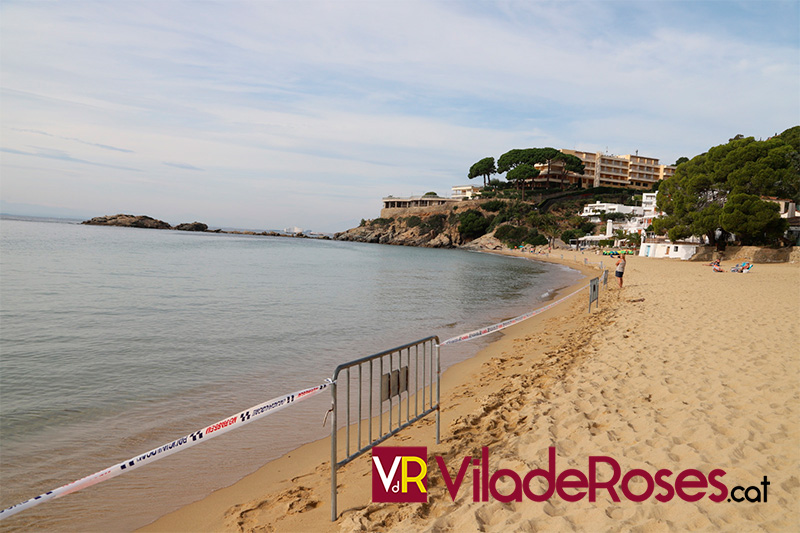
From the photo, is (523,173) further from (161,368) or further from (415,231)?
(161,368)

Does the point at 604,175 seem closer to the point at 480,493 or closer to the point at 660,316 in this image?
the point at 660,316

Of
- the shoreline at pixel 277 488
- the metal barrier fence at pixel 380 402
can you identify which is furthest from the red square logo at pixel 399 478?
the shoreline at pixel 277 488

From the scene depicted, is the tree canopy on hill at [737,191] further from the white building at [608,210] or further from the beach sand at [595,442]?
the white building at [608,210]

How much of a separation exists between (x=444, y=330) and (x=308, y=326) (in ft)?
14.2

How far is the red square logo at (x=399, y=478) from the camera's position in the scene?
3.95 m

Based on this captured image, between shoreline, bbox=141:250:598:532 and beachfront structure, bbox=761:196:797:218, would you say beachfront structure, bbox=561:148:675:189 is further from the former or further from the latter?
shoreline, bbox=141:250:598:532

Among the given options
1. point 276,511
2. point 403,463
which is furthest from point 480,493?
point 276,511

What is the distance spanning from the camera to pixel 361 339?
1253 cm

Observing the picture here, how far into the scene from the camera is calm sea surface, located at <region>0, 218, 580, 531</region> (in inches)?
195

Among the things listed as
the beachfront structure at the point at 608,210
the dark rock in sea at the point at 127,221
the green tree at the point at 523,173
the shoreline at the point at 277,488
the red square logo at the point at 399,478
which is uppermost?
the green tree at the point at 523,173

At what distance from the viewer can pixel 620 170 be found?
374 feet

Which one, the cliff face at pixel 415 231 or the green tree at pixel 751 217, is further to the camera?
the cliff face at pixel 415 231

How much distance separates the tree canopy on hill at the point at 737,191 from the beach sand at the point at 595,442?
35.0 metres

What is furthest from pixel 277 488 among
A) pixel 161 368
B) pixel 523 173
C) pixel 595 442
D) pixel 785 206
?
pixel 523 173
